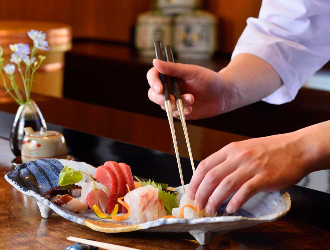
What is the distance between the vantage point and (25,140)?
155 centimetres

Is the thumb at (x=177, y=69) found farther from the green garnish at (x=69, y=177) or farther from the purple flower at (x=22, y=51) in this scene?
the purple flower at (x=22, y=51)

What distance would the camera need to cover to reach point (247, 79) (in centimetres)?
158

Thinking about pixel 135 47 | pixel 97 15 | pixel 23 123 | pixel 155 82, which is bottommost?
pixel 135 47

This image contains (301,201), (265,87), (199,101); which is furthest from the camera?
(265,87)

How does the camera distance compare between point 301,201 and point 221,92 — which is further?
point 221,92

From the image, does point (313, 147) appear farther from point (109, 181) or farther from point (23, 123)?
point (23, 123)

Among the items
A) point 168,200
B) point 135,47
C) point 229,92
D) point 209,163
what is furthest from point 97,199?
point 135,47

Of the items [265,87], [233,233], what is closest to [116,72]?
[265,87]

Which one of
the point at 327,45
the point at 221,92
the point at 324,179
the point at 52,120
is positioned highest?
the point at 327,45

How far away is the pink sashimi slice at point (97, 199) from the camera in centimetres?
118

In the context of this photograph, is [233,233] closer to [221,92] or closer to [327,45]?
[221,92]

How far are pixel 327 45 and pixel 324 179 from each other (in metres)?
0.70

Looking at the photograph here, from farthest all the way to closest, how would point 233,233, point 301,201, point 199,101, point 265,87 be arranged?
point 265,87
point 199,101
point 301,201
point 233,233

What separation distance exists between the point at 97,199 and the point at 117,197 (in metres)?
0.05
